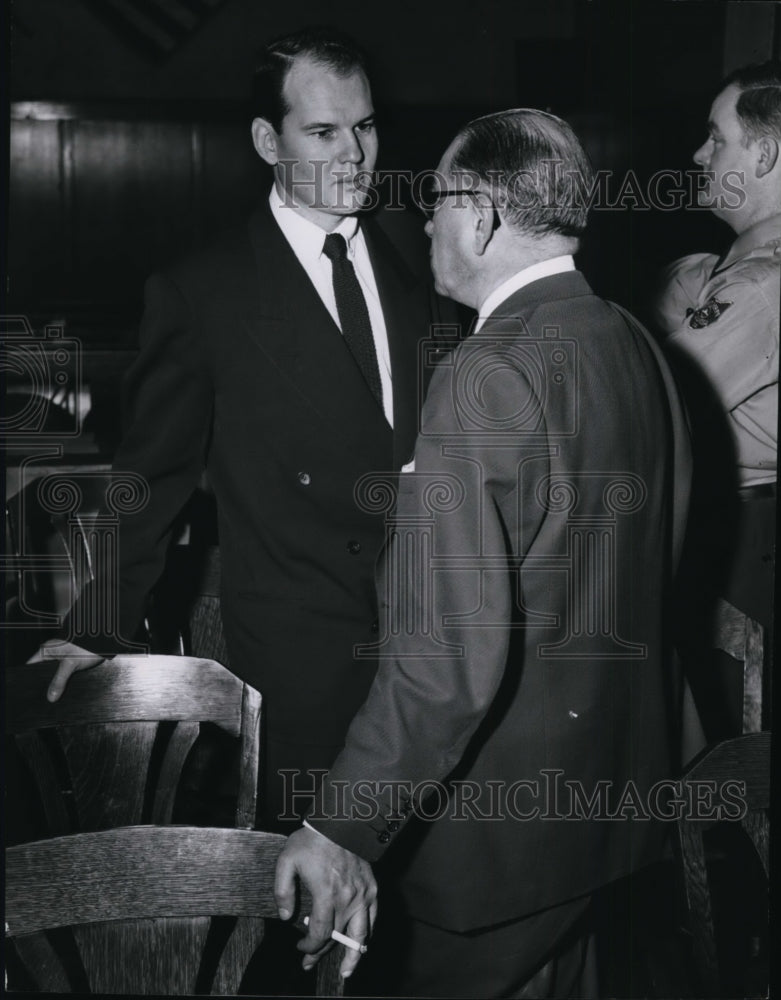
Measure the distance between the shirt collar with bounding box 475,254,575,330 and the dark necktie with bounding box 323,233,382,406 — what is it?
0.20 metres

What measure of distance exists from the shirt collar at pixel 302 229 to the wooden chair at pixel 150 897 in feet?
2.18

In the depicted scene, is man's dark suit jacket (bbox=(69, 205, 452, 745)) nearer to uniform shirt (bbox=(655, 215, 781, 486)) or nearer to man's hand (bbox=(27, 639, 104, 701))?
man's hand (bbox=(27, 639, 104, 701))

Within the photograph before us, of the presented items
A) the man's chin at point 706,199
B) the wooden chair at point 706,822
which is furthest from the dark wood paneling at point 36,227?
the wooden chair at point 706,822

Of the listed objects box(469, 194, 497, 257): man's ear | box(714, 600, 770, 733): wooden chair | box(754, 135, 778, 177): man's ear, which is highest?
box(754, 135, 778, 177): man's ear

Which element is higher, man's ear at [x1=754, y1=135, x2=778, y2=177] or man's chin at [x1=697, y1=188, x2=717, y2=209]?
man's ear at [x1=754, y1=135, x2=778, y2=177]

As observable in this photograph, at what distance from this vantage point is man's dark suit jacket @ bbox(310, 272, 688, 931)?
105cm

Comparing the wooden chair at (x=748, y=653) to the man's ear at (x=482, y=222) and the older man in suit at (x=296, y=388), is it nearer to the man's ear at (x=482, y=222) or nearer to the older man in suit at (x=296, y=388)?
the older man in suit at (x=296, y=388)

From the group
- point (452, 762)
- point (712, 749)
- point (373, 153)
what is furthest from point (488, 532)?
point (373, 153)

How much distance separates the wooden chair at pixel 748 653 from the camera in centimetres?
136

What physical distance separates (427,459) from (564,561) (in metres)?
0.19

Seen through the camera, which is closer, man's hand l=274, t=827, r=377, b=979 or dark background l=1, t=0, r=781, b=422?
man's hand l=274, t=827, r=377, b=979

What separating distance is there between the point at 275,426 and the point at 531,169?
401mm

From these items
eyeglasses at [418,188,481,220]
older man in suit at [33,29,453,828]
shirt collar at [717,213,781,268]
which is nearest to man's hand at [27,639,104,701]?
older man in suit at [33,29,453,828]

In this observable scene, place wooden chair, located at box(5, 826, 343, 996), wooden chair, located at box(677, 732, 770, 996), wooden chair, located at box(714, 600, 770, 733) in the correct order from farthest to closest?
wooden chair, located at box(714, 600, 770, 733), wooden chair, located at box(677, 732, 770, 996), wooden chair, located at box(5, 826, 343, 996)
